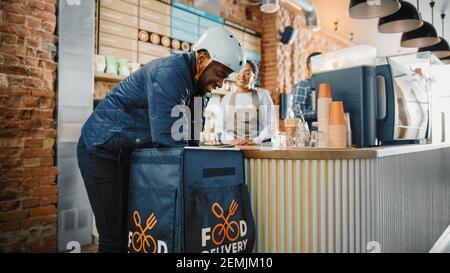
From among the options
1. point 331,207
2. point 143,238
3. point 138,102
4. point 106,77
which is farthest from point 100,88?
point 331,207

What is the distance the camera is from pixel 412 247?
2.07m

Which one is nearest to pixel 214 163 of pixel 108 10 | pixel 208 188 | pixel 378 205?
pixel 208 188

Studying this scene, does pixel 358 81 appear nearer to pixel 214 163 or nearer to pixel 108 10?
pixel 214 163

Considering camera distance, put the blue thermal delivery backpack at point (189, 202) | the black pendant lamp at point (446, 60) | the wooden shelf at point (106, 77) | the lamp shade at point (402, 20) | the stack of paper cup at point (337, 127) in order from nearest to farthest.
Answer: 1. the blue thermal delivery backpack at point (189, 202)
2. the stack of paper cup at point (337, 127)
3. the wooden shelf at point (106, 77)
4. the lamp shade at point (402, 20)
5. the black pendant lamp at point (446, 60)

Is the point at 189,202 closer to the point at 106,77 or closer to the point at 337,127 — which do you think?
the point at 337,127

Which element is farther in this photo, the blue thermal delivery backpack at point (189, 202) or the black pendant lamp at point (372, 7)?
the black pendant lamp at point (372, 7)

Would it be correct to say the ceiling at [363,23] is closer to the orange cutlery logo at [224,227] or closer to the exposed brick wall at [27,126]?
the exposed brick wall at [27,126]

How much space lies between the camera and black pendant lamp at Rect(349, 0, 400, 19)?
3.45 meters

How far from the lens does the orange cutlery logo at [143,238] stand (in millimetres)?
1389

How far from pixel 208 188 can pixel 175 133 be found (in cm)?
29

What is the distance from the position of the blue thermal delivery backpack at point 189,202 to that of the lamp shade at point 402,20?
3617 mm

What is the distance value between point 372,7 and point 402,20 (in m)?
0.88

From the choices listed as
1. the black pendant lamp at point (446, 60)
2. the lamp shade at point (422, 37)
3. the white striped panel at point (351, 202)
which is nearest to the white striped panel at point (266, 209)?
the white striped panel at point (351, 202)
